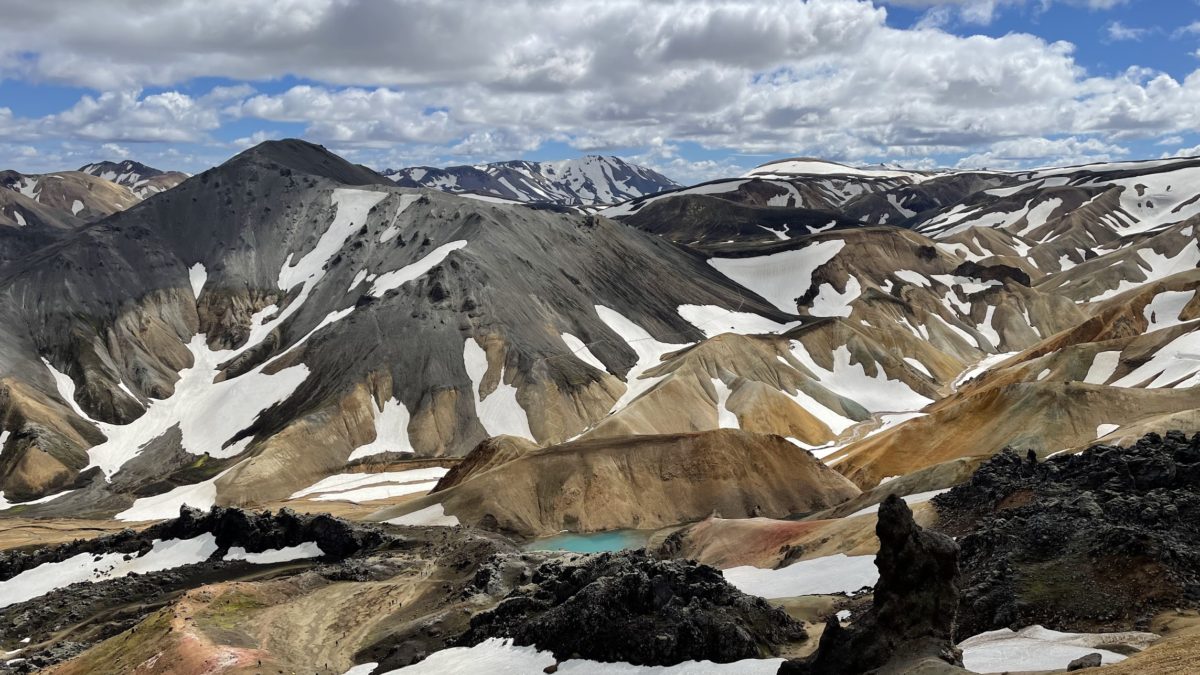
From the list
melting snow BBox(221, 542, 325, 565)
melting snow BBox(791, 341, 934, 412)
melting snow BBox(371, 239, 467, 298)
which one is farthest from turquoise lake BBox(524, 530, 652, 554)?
melting snow BBox(371, 239, 467, 298)

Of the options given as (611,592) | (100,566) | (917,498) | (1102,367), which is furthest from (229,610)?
(1102,367)

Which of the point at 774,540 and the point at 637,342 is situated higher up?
the point at 637,342

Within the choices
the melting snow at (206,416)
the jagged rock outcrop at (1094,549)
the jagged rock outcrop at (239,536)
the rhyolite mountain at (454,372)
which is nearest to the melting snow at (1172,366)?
the rhyolite mountain at (454,372)

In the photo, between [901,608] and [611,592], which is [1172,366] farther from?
[901,608]

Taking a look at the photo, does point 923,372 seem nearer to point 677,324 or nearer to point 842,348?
point 842,348

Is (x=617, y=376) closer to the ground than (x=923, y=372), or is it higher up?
higher up

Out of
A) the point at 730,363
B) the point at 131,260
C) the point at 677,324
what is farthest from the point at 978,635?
the point at 131,260
